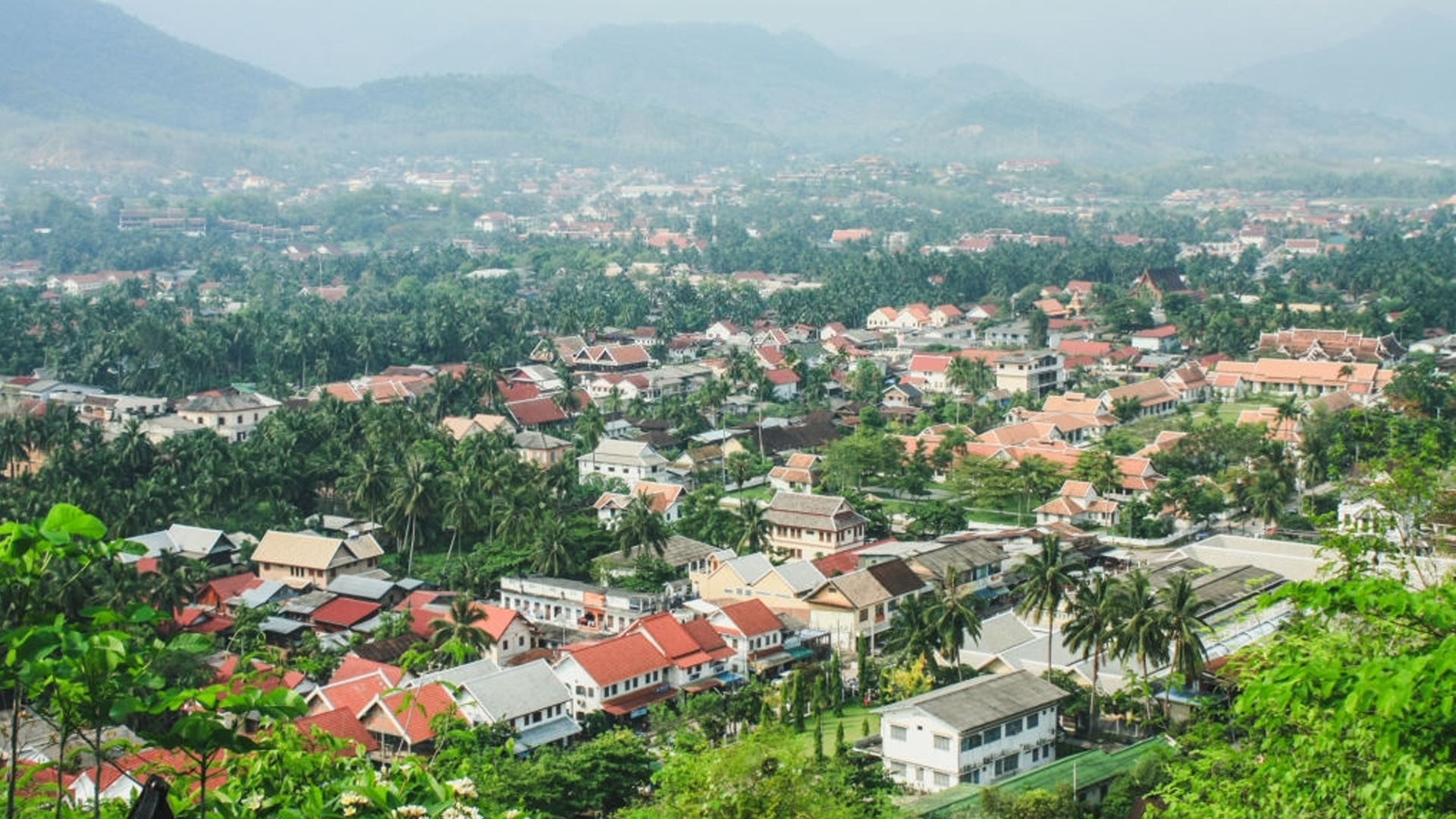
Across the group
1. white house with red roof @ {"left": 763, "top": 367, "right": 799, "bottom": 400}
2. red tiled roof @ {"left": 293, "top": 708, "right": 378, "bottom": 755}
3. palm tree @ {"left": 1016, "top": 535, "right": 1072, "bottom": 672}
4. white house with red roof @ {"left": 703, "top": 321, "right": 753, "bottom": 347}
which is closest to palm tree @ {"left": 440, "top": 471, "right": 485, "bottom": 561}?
red tiled roof @ {"left": 293, "top": 708, "right": 378, "bottom": 755}

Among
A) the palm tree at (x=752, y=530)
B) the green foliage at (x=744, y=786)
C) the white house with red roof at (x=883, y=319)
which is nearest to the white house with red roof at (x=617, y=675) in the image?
the palm tree at (x=752, y=530)

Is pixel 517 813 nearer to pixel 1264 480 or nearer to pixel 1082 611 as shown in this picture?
pixel 1082 611

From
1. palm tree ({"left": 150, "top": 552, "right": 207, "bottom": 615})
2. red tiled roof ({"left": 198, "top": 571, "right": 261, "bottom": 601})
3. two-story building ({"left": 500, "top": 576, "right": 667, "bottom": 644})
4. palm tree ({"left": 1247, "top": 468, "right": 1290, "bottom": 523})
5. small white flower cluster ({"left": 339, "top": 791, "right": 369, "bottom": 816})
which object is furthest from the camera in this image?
palm tree ({"left": 1247, "top": 468, "right": 1290, "bottom": 523})

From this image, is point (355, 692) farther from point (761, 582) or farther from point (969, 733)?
point (761, 582)

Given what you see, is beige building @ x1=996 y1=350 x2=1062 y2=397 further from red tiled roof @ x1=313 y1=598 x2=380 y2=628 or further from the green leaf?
the green leaf

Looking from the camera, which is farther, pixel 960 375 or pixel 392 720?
pixel 960 375

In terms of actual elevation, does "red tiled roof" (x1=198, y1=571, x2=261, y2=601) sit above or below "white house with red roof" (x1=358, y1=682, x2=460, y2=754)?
below

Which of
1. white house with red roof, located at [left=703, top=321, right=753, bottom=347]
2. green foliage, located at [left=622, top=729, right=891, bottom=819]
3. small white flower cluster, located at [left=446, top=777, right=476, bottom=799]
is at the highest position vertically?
small white flower cluster, located at [left=446, top=777, right=476, bottom=799]

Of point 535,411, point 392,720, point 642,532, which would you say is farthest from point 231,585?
point 535,411
